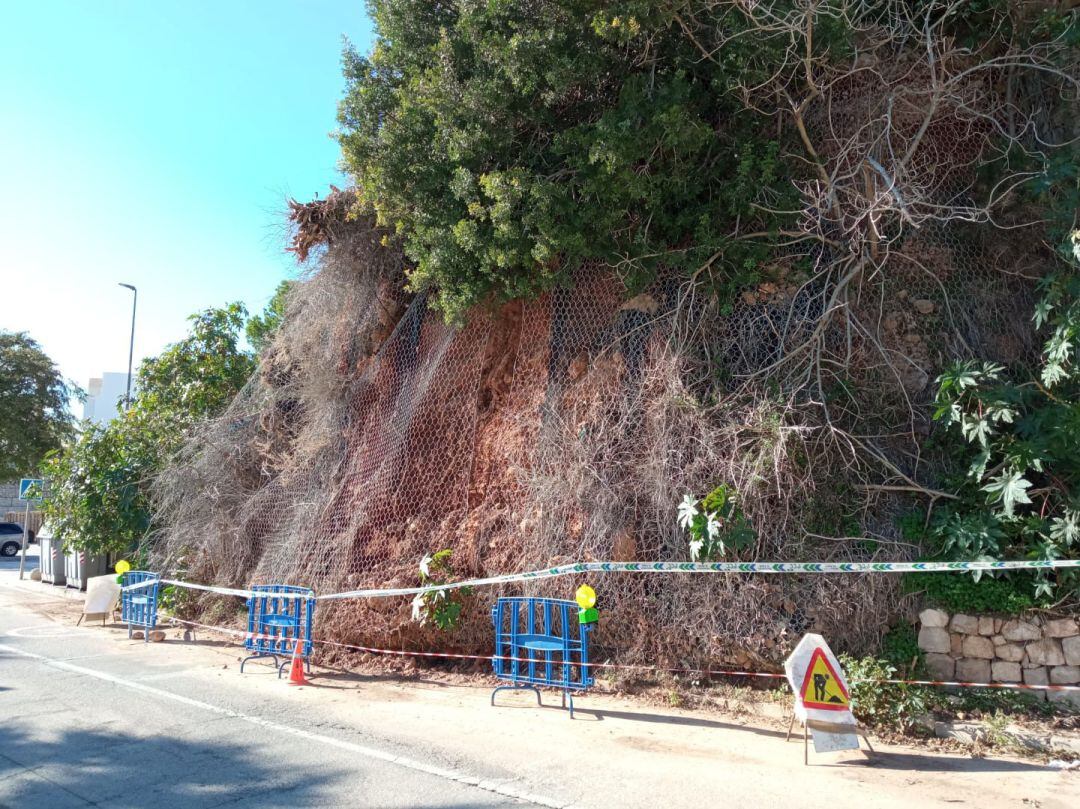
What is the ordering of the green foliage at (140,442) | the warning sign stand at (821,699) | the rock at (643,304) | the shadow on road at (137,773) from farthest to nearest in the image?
the green foliage at (140,442) < the rock at (643,304) < the warning sign stand at (821,699) < the shadow on road at (137,773)

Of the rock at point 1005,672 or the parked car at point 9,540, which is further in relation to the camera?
the parked car at point 9,540

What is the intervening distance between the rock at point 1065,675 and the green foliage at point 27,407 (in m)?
29.4

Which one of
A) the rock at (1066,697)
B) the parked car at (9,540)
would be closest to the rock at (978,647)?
the rock at (1066,697)

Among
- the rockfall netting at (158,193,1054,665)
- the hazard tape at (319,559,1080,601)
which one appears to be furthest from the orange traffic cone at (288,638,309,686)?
the hazard tape at (319,559,1080,601)

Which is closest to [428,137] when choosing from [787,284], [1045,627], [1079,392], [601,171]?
[601,171]

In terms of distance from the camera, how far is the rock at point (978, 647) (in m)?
6.40

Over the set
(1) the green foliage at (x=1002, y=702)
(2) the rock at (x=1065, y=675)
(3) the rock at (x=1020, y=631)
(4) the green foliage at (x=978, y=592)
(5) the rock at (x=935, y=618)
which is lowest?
(1) the green foliage at (x=1002, y=702)

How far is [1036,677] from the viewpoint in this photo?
6.26 meters

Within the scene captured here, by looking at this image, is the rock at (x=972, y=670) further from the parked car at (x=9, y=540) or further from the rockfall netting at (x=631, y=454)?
the parked car at (x=9, y=540)

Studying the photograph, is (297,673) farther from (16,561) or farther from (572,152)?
(16,561)

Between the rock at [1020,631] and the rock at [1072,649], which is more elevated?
the rock at [1020,631]

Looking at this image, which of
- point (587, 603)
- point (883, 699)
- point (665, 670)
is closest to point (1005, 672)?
point (883, 699)

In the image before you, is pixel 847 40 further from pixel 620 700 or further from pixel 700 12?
pixel 620 700

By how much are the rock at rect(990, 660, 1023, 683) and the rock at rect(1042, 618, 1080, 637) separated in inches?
14.9
